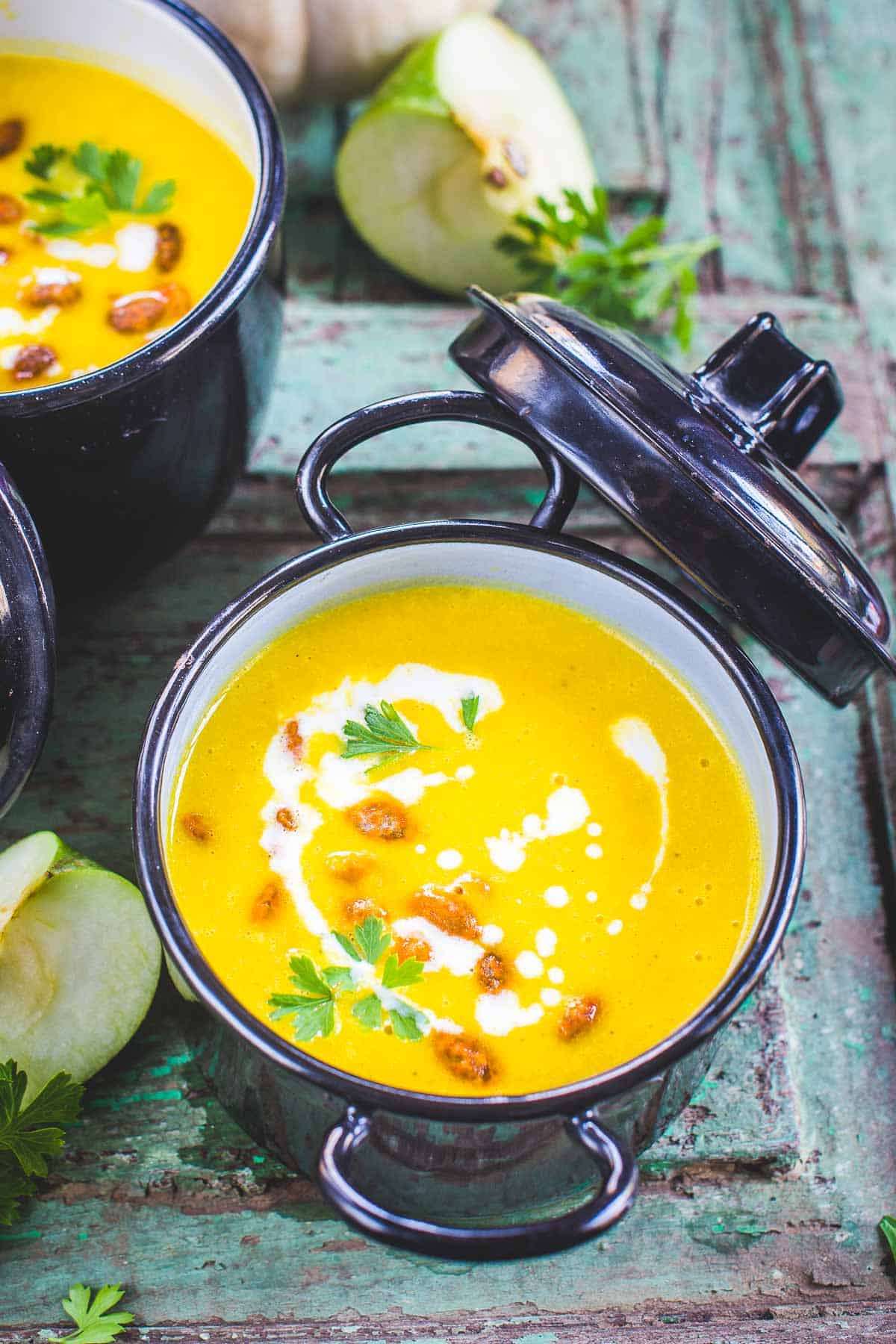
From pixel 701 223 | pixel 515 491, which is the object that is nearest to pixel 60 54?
pixel 515 491

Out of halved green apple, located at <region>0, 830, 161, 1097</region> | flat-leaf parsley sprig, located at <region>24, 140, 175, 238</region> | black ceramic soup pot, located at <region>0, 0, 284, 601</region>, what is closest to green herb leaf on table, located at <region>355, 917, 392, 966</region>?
halved green apple, located at <region>0, 830, 161, 1097</region>

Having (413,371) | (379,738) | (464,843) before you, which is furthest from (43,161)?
(464,843)

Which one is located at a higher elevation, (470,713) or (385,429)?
(385,429)

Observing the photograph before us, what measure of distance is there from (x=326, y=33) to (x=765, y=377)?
84cm

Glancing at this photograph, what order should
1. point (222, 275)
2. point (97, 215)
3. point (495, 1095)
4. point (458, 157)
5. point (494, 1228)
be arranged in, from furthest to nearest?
point (458, 157) < point (97, 215) < point (222, 275) < point (495, 1095) < point (494, 1228)

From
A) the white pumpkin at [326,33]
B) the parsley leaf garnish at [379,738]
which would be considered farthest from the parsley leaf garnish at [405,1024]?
the white pumpkin at [326,33]

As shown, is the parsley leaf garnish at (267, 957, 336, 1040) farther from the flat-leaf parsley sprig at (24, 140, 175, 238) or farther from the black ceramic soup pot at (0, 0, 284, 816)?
the flat-leaf parsley sprig at (24, 140, 175, 238)

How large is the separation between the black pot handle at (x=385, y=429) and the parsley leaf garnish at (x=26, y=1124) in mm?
514

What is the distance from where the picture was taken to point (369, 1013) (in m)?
1.09

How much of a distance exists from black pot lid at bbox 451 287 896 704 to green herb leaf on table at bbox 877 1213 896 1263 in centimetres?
47

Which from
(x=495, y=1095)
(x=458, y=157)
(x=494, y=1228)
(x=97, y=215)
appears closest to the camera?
(x=494, y=1228)

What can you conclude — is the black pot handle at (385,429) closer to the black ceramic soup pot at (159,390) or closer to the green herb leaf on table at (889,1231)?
the black ceramic soup pot at (159,390)

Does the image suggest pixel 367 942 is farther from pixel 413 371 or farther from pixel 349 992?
pixel 413 371

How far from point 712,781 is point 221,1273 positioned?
0.59 meters
